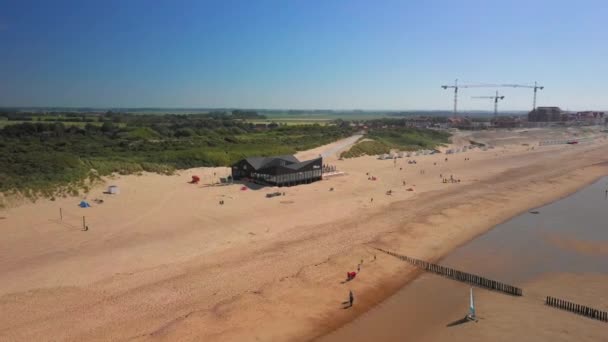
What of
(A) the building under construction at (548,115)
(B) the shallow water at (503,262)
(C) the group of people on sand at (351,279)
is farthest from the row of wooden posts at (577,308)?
(A) the building under construction at (548,115)

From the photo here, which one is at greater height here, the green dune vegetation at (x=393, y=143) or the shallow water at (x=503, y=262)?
the green dune vegetation at (x=393, y=143)

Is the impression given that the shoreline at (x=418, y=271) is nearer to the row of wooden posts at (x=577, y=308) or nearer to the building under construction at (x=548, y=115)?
the row of wooden posts at (x=577, y=308)

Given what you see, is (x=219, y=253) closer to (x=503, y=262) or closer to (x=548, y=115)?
(x=503, y=262)

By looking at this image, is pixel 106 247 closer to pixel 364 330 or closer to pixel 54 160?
pixel 364 330

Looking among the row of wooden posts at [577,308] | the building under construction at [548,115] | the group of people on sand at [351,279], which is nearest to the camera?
the row of wooden posts at [577,308]

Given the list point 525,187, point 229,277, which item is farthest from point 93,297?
point 525,187

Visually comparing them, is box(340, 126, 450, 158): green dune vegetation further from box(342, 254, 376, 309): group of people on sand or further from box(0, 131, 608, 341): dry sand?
box(342, 254, 376, 309): group of people on sand
